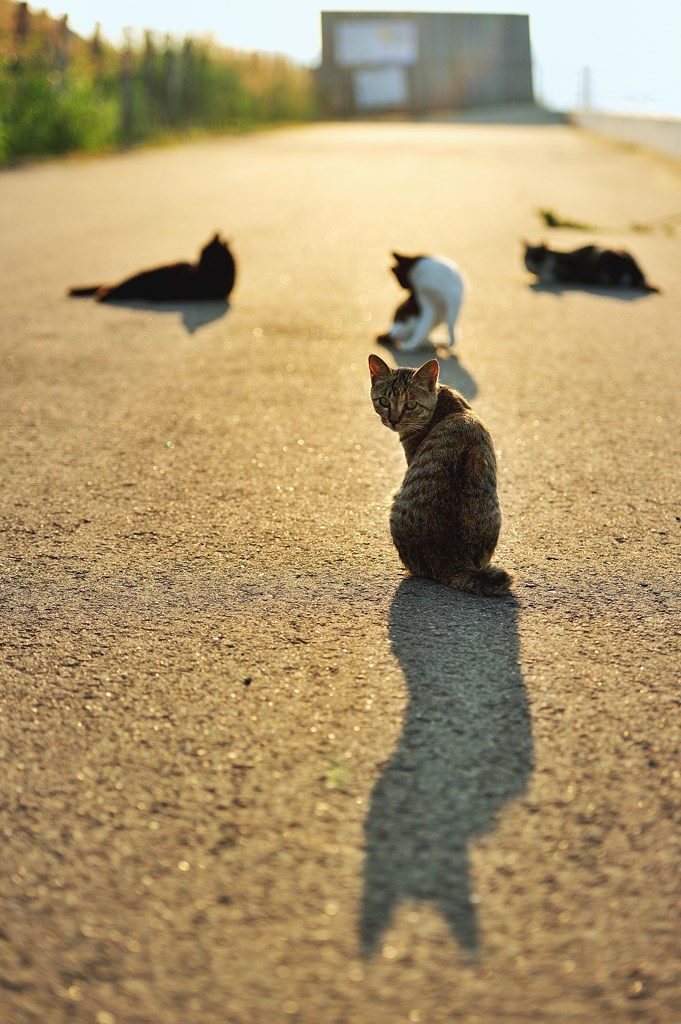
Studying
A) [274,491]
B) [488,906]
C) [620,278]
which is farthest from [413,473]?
[620,278]

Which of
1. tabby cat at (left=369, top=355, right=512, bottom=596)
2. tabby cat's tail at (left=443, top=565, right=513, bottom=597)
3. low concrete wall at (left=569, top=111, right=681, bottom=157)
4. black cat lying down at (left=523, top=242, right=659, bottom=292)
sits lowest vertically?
tabby cat's tail at (left=443, top=565, right=513, bottom=597)

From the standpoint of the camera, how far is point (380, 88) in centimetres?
5147

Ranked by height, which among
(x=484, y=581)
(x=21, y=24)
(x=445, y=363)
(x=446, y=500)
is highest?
(x=21, y=24)

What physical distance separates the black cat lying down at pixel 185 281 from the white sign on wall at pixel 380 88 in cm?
4420

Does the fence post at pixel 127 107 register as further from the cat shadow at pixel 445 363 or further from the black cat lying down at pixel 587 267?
the cat shadow at pixel 445 363

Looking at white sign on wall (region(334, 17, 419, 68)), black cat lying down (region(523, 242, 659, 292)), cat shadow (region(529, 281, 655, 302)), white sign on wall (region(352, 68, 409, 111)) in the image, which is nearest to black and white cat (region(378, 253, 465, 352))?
cat shadow (region(529, 281, 655, 302))

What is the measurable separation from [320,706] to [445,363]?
4.07 m

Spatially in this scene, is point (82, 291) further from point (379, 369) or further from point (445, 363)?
point (379, 369)

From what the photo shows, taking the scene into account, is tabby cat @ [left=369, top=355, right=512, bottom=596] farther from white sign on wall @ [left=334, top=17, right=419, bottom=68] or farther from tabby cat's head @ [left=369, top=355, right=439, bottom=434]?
white sign on wall @ [left=334, top=17, right=419, bottom=68]

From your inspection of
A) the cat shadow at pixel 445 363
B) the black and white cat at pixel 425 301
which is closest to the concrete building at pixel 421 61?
the black and white cat at pixel 425 301

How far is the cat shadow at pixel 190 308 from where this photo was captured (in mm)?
7941

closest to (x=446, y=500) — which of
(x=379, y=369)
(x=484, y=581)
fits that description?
(x=484, y=581)

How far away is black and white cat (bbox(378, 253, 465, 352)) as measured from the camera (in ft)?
21.9

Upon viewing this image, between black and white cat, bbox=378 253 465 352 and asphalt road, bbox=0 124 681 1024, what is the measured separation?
0.32m
